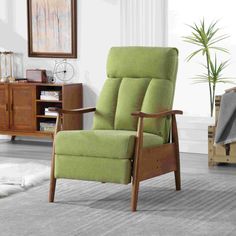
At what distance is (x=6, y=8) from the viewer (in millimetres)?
7242

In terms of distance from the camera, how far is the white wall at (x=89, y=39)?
264 inches

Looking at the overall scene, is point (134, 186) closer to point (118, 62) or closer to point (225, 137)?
point (118, 62)

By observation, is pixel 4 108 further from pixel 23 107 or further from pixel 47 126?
pixel 47 126

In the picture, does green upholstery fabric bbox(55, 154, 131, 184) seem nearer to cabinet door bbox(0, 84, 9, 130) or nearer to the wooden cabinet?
the wooden cabinet

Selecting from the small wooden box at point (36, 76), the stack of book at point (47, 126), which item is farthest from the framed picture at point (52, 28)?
the stack of book at point (47, 126)

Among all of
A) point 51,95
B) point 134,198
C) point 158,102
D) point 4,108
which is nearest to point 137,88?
point 158,102

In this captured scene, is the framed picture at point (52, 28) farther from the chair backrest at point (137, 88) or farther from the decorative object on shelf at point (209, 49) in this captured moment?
the chair backrest at point (137, 88)

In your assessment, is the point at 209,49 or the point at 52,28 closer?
the point at 209,49

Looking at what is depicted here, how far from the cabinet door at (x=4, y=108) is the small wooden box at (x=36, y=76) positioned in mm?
288

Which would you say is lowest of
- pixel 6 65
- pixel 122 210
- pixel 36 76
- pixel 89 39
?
pixel 122 210

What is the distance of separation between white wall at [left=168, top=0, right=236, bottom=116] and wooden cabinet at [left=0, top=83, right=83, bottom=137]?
3.58ft

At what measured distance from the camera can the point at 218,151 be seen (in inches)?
221

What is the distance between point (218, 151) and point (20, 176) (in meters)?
1.74

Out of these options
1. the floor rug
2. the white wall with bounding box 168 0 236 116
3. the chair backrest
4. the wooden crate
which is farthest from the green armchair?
the white wall with bounding box 168 0 236 116
